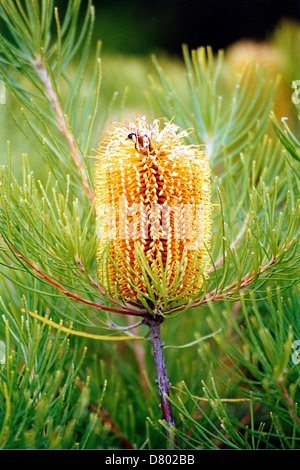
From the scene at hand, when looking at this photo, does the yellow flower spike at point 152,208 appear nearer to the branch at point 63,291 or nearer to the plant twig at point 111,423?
the branch at point 63,291

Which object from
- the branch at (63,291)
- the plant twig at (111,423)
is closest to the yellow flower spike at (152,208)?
the branch at (63,291)

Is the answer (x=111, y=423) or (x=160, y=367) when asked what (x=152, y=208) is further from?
(x=111, y=423)

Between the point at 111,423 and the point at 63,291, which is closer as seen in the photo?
the point at 63,291

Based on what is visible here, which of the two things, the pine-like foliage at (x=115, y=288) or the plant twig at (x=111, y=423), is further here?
the plant twig at (x=111, y=423)

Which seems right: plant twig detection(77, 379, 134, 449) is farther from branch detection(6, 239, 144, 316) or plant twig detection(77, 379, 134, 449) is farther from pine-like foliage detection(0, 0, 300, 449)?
branch detection(6, 239, 144, 316)

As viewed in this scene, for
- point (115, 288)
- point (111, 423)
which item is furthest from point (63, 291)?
point (111, 423)

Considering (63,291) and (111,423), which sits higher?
(63,291)
